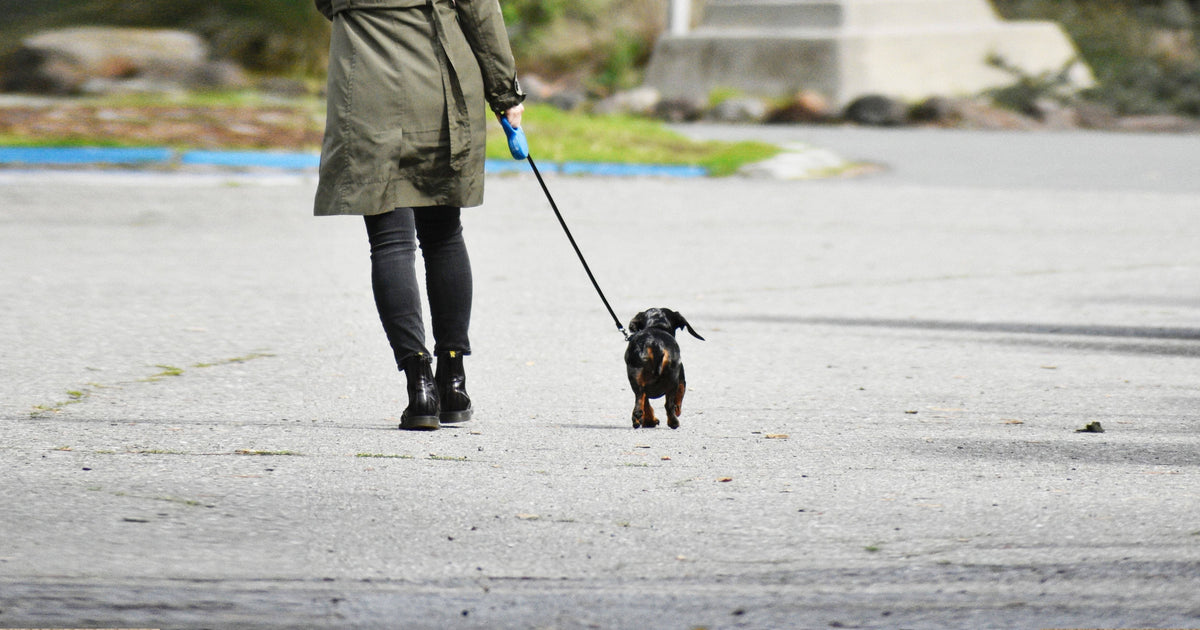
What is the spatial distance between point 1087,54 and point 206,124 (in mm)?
17890

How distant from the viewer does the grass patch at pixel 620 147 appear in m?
15.5

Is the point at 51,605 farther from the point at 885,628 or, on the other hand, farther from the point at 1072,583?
the point at 1072,583

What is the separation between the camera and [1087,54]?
2908 centimetres

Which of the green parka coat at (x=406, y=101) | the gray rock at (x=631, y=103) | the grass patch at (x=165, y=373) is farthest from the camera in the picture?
the gray rock at (x=631, y=103)

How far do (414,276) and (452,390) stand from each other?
0.36 m

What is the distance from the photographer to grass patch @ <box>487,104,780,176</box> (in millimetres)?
15539

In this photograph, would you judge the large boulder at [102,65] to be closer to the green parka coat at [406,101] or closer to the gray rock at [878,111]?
the gray rock at [878,111]

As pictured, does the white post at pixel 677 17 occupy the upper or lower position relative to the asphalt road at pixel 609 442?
lower

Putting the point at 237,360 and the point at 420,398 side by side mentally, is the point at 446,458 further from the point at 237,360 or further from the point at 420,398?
the point at 237,360

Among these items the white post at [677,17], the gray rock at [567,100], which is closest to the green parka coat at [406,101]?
the gray rock at [567,100]

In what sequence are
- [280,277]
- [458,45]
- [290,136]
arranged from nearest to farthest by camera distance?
1. [458,45]
2. [280,277]
3. [290,136]

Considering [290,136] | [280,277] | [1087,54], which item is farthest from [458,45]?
[1087,54]

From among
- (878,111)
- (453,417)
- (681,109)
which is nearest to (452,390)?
(453,417)

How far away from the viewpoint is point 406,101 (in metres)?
4.75
